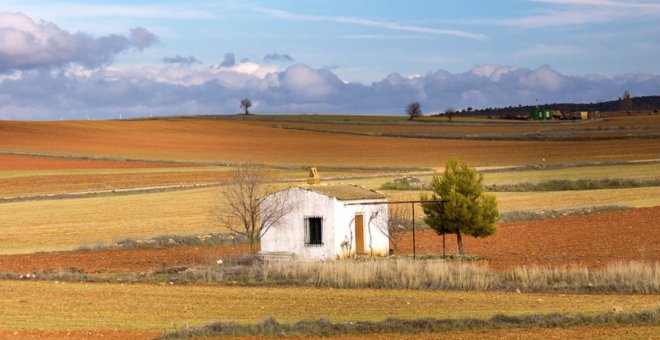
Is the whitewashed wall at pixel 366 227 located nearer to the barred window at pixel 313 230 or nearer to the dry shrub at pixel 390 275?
the barred window at pixel 313 230

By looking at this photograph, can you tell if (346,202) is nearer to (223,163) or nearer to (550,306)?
(550,306)

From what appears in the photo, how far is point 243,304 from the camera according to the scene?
29.8 m

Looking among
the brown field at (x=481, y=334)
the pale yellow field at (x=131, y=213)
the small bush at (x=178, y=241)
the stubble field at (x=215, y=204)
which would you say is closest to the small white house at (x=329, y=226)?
the stubble field at (x=215, y=204)

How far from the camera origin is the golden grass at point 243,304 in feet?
87.4

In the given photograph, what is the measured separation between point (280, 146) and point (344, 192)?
8398 cm

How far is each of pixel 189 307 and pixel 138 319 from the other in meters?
2.60

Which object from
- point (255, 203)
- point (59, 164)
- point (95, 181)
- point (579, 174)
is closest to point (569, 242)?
point (255, 203)

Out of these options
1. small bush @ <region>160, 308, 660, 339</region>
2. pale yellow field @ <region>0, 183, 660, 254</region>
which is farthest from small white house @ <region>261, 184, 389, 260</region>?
small bush @ <region>160, 308, 660, 339</region>

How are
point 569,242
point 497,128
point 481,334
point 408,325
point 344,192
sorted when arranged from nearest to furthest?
point 481,334 < point 408,325 < point 344,192 < point 569,242 < point 497,128

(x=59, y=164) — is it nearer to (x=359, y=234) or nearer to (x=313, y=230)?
(x=313, y=230)

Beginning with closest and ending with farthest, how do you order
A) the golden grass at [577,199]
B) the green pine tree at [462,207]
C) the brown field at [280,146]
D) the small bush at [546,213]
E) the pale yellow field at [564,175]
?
the green pine tree at [462,207] → the small bush at [546,213] → the golden grass at [577,199] → the pale yellow field at [564,175] → the brown field at [280,146]

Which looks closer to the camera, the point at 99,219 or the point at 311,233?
the point at 311,233

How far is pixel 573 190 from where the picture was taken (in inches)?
2938

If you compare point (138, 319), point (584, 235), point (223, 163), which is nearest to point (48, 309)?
point (138, 319)
